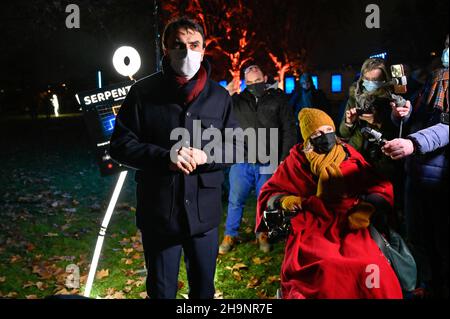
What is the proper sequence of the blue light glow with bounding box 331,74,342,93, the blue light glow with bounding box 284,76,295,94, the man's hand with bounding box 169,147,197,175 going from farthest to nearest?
the blue light glow with bounding box 331,74,342,93
the blue light glow with bounding box 284,76,295,94
the man's hand with bounding box 169,147,197,175

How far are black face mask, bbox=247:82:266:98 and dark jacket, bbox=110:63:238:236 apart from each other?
250 centimetres

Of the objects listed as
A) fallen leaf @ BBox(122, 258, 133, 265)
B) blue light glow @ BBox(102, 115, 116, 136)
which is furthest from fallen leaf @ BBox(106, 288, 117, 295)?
blue light glow @ BBox(102, 115, 116, 136)

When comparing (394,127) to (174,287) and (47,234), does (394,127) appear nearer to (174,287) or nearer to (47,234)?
(174,287)

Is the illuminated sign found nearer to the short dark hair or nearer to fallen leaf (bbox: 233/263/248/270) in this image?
the short dark hair

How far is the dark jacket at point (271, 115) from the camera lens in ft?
18.0

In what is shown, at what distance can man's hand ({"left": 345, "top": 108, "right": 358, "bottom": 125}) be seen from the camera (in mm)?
4129

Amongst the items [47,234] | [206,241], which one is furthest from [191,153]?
[47,234]

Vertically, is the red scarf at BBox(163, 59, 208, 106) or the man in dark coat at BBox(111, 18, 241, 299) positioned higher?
the red scarf at BBox(163, 59, 208, 106)

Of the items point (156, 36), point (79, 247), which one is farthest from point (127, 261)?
point (156, 36)

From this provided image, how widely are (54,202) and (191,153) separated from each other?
655 cm

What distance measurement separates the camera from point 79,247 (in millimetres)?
5973

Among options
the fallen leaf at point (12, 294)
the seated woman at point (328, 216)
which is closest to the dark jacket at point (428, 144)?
the seated woman at point (328, 216)

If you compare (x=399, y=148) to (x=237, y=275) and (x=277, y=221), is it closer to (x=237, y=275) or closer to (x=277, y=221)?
(x=277, y=221)

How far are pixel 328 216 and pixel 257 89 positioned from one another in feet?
8.16
